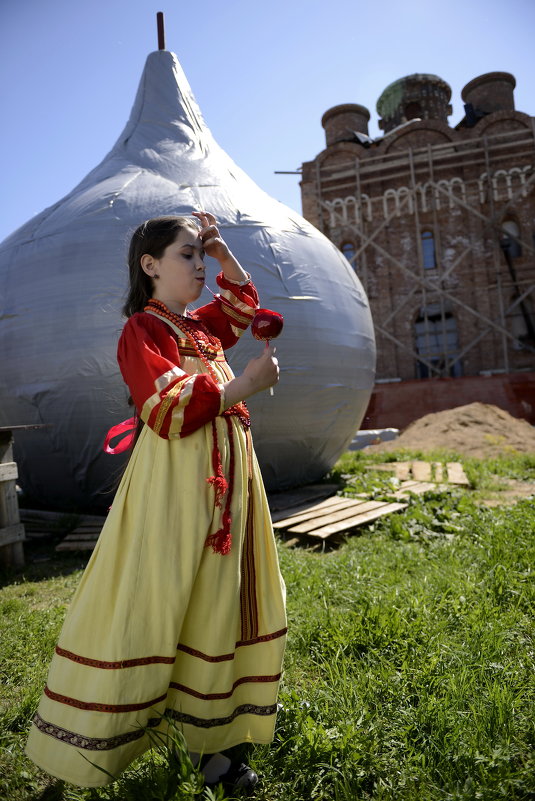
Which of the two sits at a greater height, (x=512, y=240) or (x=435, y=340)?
(x=512, y=240)

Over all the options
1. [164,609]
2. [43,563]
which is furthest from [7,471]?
[164,609]

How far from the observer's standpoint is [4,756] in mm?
1622

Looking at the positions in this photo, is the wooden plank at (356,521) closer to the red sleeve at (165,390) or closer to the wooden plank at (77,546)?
the wooden plank at (77,546)

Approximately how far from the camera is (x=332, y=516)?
4.18 metres

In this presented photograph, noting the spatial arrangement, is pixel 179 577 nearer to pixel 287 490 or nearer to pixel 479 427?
pixel 287 490

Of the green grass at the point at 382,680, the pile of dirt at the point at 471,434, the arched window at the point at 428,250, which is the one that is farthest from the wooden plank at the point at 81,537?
the arched window at the point at 428,250

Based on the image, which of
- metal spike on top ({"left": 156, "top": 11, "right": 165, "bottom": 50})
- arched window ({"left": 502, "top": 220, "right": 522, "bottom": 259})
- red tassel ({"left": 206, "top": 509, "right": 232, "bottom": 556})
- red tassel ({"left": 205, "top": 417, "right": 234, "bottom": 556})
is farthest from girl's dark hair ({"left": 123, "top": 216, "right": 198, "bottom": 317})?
arched window ({"left": 502, "top": 220, "right": 522, "bottom": 259})

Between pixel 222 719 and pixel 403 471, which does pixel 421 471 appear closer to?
pixel 403 471

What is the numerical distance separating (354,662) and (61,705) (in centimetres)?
112

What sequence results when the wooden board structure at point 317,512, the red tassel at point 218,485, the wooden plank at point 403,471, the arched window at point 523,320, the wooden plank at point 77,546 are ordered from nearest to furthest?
the red tassel at point 218,485 < the wooden plank at point 77,546 < the wooden board structure at point 317,512 < the wooden plank at point 403,471 < the arched window at point 523,320

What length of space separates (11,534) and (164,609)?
2.58m

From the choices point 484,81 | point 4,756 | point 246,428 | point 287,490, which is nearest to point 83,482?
point 287,490

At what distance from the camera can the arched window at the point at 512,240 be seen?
1917 centimetres

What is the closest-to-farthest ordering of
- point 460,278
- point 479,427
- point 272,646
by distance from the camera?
point 272,646 < point 479,427 < point 460,278
